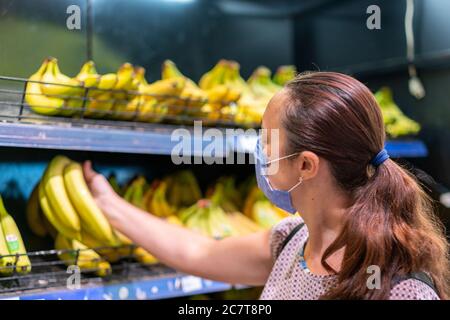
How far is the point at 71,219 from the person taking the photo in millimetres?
1479

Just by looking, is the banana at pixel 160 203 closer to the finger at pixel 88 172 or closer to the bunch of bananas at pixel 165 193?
the bunch of bananas at pixel 165 193

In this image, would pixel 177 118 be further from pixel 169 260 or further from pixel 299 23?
pixel 299 23

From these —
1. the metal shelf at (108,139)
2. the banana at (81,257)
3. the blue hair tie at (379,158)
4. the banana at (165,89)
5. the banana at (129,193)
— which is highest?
the banana at (165,89)

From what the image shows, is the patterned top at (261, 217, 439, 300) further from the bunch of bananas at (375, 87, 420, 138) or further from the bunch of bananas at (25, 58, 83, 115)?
the bunch of bananas at (375, 87, 420, 138)

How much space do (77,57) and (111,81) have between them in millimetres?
284

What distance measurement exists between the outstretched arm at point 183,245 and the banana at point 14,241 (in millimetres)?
258

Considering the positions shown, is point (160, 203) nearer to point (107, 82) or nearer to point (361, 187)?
point (107, 82)

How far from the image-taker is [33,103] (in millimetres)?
1416

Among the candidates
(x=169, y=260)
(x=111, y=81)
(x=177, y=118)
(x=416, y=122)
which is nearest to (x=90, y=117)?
(x=111, y=81)

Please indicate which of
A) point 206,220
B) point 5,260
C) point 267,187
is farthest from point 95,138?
point 206,220

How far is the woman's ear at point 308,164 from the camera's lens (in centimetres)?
117

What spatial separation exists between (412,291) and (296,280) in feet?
0.99

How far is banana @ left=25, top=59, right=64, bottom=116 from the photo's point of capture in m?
1.41

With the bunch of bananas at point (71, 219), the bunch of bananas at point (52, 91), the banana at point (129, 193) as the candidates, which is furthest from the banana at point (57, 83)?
the banana at point (129, 193)
